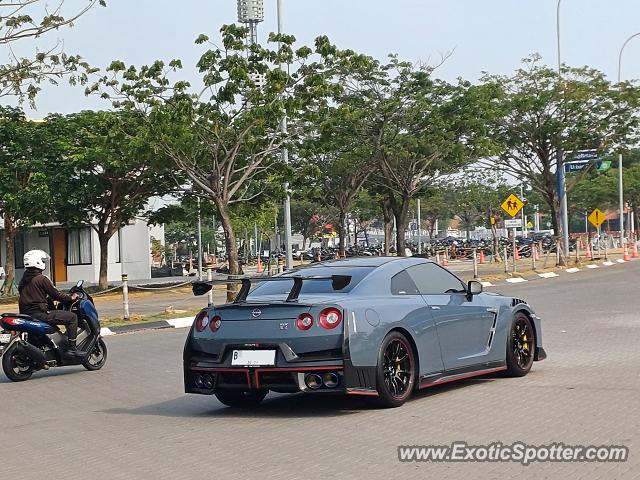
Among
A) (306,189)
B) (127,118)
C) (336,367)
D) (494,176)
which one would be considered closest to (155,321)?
(127,118)

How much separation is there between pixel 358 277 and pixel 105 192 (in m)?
30.0

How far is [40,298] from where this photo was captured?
13.8 meters

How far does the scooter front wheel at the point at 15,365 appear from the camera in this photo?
534 inches

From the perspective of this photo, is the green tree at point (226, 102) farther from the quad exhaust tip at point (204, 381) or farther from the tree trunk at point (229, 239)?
the quad exhaust tip at point (204, 381)

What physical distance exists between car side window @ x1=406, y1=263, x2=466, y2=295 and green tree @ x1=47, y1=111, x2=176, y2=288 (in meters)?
23.0

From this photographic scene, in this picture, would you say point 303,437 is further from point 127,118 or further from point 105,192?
point 105,192

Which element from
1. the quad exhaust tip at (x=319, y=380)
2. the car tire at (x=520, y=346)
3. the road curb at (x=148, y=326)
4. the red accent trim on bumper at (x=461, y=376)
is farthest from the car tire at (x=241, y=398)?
the road curb at (x=148, y=326)

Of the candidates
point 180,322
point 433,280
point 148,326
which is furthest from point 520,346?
point 180,322

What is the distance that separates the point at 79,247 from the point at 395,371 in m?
43.0

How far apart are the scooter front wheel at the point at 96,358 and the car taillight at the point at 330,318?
6147 mm

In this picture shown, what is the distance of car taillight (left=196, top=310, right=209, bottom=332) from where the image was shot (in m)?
9.89

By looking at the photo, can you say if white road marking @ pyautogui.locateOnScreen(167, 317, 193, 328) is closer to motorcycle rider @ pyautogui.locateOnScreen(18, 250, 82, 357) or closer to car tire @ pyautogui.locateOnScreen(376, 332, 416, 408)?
motorcycle rider @ pyautogui.locateOnScreen(18, 250, 82, 357)

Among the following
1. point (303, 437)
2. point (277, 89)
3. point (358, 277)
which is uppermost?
point (277, 89)

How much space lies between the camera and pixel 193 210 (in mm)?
43688
